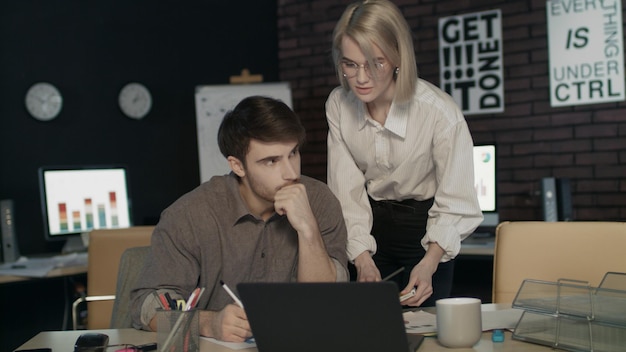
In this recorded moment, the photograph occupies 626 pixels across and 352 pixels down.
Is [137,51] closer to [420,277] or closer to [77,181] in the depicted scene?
[77,181]

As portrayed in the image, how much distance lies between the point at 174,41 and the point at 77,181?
1463 millimetres

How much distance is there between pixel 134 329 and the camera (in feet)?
6.13

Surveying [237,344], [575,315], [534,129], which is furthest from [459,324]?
[534,129]

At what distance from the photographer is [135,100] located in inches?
202

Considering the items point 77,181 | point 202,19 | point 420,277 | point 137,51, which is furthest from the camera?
point 202,19

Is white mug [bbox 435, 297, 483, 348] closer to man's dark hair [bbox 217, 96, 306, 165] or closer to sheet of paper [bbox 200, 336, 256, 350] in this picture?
sheet of paper [bbox 200, 336, 256, 350]

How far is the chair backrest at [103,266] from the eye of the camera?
9.56ft

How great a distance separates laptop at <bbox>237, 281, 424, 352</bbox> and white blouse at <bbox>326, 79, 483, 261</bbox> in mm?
836

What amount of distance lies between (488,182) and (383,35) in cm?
231

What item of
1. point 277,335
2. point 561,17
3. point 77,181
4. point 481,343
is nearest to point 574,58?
point 561,17

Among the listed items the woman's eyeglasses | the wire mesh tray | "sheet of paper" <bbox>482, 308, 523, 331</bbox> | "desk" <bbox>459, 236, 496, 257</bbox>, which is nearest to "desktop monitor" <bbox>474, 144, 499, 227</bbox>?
"desk" <bbox>459, 236, 496, 257</bbox>

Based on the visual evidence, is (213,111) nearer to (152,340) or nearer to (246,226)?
(246,226)

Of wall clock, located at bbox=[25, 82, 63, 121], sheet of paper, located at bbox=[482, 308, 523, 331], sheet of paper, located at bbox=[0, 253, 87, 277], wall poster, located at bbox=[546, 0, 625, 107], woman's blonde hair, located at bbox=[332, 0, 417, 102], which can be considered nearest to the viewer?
sheet of paper, located at bbox=[482, 308, 523, 331]

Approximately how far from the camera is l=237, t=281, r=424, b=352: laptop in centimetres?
128
